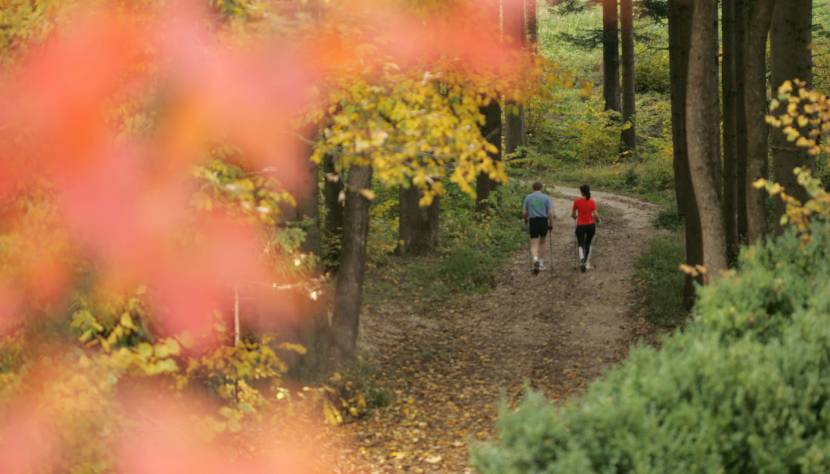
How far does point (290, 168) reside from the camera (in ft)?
33.7

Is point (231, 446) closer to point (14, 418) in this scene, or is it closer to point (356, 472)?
point (356, 472)

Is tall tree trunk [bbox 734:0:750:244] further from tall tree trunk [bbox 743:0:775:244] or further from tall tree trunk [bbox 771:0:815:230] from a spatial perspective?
tall tree trunk [bbox 771:0:815:230]

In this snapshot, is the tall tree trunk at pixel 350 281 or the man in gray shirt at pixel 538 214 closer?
the tall tree trunk at pixel 350 281

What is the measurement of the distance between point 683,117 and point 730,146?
1.45 metres

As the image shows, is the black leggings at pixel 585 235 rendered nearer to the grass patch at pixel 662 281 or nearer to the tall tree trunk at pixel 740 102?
the grass patch at pixel 662 281

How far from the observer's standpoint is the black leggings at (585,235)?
55.7 feet

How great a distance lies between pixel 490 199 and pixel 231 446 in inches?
535

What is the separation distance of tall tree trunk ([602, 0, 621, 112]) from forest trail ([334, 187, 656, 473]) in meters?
13.2

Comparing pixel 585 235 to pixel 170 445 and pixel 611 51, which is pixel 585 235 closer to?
pixel 170 445

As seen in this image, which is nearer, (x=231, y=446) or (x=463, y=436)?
(x=231, y=446)

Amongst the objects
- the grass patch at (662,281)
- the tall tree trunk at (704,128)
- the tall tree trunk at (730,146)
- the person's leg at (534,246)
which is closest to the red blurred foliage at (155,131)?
the tall tree trunk at (704,128)

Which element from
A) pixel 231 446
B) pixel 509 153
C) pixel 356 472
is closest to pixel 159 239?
pixel 231 446

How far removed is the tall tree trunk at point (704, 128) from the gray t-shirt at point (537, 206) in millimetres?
6129

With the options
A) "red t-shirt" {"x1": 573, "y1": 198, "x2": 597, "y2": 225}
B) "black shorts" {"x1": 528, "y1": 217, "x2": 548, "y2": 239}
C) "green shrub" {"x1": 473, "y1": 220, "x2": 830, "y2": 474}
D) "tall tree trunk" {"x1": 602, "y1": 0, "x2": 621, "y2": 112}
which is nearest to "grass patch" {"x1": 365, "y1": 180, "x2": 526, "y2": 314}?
"black shorts" {"x1": 528, "y1": 217, "x2": 548, "y2": 239}
